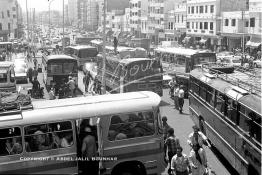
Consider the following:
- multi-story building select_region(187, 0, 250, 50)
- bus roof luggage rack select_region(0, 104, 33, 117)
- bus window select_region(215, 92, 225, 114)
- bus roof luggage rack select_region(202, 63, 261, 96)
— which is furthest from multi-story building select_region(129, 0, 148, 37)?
bus roof luggage rack select_region(0, 104, 33, 117)

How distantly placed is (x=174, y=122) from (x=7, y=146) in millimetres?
10172

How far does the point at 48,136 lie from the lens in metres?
9.09

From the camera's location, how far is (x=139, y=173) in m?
Answer: 9.81

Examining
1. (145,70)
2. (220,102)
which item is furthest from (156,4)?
(220,102)

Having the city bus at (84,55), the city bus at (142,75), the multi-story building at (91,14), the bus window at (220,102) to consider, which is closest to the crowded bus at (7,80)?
the city bus at (142,75)

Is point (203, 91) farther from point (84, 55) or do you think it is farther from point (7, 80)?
point (84, 55)

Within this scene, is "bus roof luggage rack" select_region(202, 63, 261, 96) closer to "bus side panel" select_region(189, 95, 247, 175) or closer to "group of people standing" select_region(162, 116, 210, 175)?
"bus side panel" select_region(189, 95, 247, 175)

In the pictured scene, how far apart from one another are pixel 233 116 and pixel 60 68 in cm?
1743

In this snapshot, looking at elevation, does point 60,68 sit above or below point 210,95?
above

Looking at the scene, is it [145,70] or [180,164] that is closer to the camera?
[180,164]

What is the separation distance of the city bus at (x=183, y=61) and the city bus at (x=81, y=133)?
15.0 meters

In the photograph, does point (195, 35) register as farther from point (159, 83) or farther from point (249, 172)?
point (249, 172)

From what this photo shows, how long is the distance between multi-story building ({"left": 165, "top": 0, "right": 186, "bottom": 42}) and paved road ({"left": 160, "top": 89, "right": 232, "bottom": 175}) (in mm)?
47598

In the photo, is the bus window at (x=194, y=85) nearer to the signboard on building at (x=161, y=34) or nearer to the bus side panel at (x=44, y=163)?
the bus side panel at (x=44, y=163)
